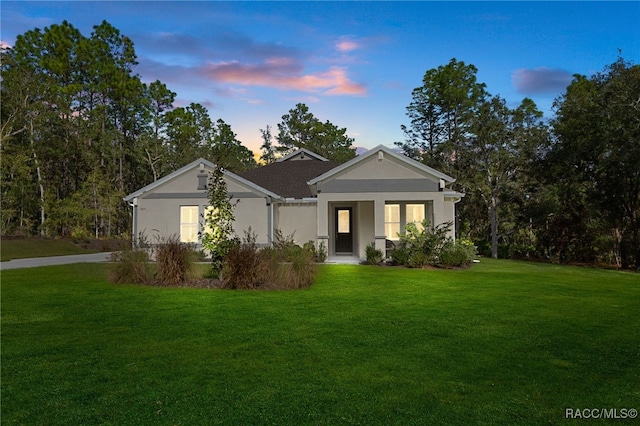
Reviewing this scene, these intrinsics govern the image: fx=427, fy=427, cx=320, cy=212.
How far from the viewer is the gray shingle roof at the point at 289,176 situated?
22.2 metres

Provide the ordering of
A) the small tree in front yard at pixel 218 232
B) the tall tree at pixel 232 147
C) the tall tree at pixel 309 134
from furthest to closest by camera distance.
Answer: the tall tree at pixel 232 147 < the tall tree at pixel 309 134 < the small tree in front yard at pixel 218 232

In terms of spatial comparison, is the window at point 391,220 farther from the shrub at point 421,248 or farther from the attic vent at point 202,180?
the attic vent at point 202,180

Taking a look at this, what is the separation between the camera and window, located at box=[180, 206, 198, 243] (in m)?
19.7

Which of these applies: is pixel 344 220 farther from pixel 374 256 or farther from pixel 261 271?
pixel 261 271

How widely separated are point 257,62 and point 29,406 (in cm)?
1745

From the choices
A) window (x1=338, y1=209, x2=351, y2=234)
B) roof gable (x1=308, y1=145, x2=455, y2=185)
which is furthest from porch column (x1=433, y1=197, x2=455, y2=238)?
window (x1=338, y1=209, x2=351, y2=234)

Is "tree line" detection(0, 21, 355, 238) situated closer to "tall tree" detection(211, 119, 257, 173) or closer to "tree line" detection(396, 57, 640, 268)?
"tall tree" detection(211, 119, 257, 173)

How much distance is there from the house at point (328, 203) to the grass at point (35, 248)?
25.4ft

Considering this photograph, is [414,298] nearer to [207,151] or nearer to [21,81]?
[21,81]

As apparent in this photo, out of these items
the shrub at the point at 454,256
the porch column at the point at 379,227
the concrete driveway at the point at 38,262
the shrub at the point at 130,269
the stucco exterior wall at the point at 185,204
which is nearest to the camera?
the shrub at the point at 130,269

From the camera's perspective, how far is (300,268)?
11.1 meters

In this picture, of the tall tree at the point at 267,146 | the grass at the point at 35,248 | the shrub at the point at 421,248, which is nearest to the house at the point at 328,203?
the shrub at the point at 421,248

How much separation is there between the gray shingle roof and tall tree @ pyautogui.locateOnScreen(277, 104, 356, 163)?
20824mm
